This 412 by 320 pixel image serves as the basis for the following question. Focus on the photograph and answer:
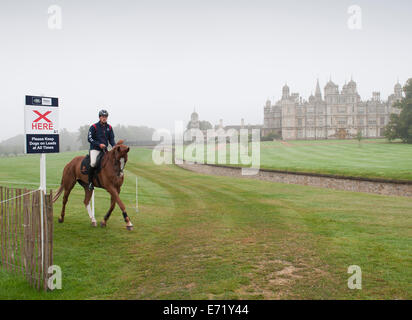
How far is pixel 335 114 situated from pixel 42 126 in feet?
390

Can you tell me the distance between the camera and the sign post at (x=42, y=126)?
7406 millimetres

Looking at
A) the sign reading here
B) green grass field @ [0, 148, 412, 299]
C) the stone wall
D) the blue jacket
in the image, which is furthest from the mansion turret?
the sign reading here

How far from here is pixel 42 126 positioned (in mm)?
7711

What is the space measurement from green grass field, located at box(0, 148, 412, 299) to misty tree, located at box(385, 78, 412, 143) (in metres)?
64.5

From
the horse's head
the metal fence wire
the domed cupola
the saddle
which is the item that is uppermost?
the domed cupola

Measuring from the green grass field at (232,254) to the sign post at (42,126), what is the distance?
7.96 feet

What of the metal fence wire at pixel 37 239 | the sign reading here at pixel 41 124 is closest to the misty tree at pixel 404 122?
the sign reading here at pixel 41 124

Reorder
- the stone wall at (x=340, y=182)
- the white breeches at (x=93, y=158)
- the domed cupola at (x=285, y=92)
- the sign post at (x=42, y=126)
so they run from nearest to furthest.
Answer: the sign post at (x=42, y=126) < the white breeches at (x=93, y=158) < the stone wall at (x=340, y=182) < the domed cupola at (x=285, y=92)

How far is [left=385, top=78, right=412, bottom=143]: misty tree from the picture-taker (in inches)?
2655

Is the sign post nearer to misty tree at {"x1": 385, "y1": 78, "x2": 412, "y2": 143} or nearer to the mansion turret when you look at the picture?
misty tree at {"x1": 385, "y1": 78, "x2": 412, "y2": 143}

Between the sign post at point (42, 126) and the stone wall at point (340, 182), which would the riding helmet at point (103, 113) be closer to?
the sign post at point (42, 126)

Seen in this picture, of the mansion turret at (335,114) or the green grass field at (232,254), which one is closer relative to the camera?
the green grass field at (232,254)

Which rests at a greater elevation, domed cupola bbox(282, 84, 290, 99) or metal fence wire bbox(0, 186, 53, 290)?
domed cupola bbox(282, 84, 290, 99)

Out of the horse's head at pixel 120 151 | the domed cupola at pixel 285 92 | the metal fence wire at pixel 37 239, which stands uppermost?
the domed cupola at pixel 285 92
